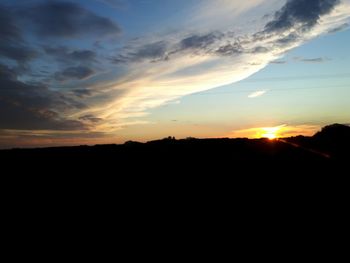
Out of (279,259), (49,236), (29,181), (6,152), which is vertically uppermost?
(6,152)

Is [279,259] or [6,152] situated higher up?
[6,152]

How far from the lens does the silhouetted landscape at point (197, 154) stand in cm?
1084

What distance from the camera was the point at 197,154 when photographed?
39.2 ft

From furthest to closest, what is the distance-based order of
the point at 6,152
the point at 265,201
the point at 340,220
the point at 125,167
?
the point at 6,152, the point at 125,167, the point at 265,201, the point at 340,220

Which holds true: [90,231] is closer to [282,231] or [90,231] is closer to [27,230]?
[27,230]

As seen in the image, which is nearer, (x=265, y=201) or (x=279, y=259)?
(x=279, y=259)

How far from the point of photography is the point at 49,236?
723 cm

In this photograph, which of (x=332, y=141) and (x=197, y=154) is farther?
(x=332, y=141)

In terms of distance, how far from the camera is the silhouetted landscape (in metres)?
10.8

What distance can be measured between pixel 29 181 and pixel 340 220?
7875mm

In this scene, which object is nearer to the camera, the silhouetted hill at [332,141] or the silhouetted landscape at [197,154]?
the silhouetted landscape at [197,154]

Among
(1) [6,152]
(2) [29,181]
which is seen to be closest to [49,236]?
(2) [29,181]

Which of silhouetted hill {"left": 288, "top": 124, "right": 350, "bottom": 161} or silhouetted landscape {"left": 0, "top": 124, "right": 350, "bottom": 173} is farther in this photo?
silhouetted hill {"left": 288, "top": 124, "right": 350, "bottom": 161}

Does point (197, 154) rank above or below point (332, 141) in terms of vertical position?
below
